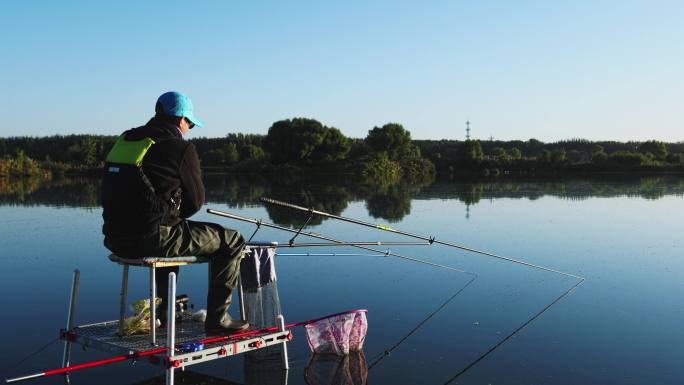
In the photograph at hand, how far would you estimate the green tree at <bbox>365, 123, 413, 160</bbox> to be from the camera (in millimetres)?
71375

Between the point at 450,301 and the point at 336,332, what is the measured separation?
254 centimetres

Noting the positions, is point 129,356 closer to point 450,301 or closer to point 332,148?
point 450,301

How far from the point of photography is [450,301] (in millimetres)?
7996

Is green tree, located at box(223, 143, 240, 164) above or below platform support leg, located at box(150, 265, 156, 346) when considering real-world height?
above

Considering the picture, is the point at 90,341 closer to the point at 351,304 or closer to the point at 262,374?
the point at 262,374

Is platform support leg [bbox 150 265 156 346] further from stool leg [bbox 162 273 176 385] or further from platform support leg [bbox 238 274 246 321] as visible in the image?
platform support leg [bbox 238 274 246 321]

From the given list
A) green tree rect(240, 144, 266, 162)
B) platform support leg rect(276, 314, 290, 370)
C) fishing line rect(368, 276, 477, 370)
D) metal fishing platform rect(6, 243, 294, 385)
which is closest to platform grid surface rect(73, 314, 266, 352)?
metal fishing platform rect(6, 243, 294, 385)

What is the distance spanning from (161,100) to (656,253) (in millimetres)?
9853

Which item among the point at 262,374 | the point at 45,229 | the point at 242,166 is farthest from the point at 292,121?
the point at 262,374

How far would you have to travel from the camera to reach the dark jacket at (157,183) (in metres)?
4.59

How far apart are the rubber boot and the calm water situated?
0.39 m

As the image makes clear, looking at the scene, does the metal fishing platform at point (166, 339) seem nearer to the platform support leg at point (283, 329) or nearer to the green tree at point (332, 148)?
the platform support leg at point (283, 329)

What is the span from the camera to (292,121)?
71438 mm

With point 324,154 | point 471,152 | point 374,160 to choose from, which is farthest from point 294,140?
point 471,152
